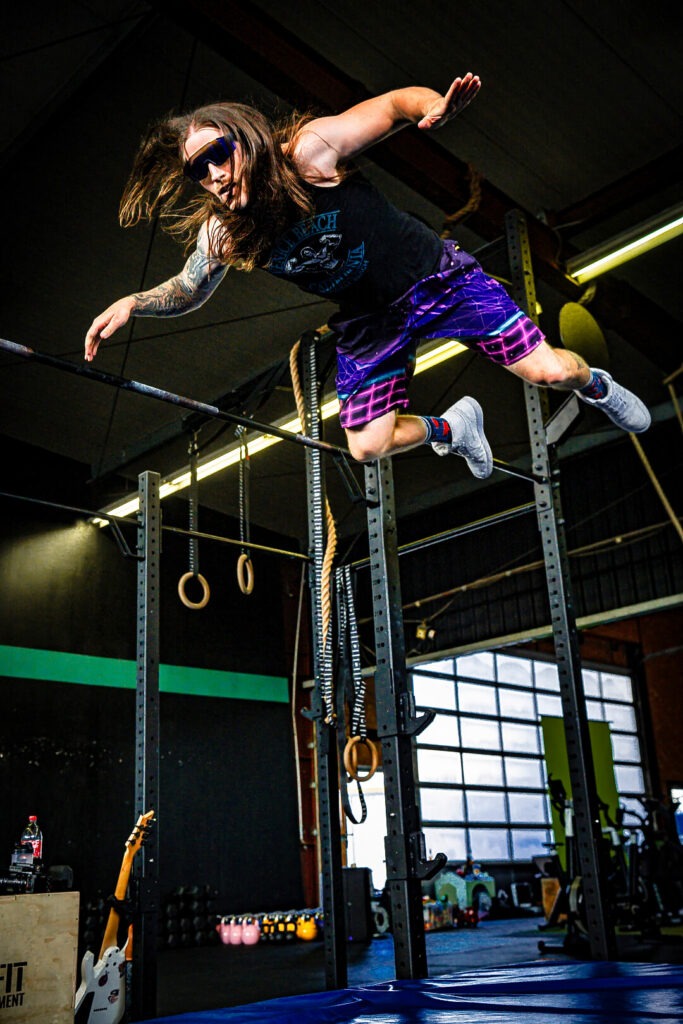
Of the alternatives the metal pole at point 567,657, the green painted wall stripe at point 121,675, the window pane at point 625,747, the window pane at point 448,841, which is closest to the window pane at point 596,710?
the window pane at point 625,747

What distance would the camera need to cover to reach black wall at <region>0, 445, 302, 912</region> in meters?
8.27

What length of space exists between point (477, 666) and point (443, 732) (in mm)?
1182

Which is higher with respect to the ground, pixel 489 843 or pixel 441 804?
pixel 441 804

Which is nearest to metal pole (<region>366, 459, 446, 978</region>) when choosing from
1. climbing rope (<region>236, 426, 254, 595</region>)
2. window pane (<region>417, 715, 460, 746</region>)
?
climbing rope (<region>236, 426, 254, 595</region>)

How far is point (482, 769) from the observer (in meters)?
11.8

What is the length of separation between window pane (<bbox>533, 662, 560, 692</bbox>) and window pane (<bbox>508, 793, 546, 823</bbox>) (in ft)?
5.26

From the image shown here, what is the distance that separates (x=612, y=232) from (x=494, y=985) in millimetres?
5456

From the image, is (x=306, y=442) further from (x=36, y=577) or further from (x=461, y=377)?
(x=36, y=577)

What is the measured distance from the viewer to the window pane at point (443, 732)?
11.3 metres

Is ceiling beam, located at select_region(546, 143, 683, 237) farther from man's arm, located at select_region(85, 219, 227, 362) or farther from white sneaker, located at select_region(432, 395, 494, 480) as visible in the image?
man's arm, located at select_region(85, 219, 227, 362)

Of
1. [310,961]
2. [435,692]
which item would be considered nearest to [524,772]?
[435,692]

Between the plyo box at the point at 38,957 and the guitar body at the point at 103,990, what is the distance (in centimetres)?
61

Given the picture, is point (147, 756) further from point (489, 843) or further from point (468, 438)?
point (489, 843)

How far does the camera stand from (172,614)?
384 inches
